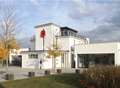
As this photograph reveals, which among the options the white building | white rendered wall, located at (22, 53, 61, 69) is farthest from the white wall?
white rendered wall, located at (22, 53, 61, 69)

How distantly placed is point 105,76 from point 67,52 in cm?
3821

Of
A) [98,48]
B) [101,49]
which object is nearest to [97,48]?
[98,48]

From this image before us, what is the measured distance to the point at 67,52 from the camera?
53.1m

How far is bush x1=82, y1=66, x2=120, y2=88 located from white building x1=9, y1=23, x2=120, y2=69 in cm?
2843

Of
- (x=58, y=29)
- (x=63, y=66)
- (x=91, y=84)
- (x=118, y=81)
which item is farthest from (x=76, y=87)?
(x=58, y=29)

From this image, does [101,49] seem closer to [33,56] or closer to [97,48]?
[97,48]

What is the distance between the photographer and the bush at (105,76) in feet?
47.1

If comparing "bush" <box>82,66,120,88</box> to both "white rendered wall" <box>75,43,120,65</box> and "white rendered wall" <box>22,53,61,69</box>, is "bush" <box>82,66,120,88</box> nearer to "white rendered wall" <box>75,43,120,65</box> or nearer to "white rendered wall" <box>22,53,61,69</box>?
"white rendered wall" <box>75,43,120,65</box>

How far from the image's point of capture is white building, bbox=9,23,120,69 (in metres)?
45.2

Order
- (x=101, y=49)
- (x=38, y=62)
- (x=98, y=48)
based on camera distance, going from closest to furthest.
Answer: (x=101, y=49) → (x=98, y=48) → (x=38, y=62)

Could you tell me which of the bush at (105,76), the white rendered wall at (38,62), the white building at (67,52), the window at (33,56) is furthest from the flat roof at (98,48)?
the bush at (105,76)

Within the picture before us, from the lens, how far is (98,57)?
47.0 m

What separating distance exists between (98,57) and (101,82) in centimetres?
3219

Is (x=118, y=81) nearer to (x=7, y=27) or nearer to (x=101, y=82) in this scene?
(x=101, y=82)
